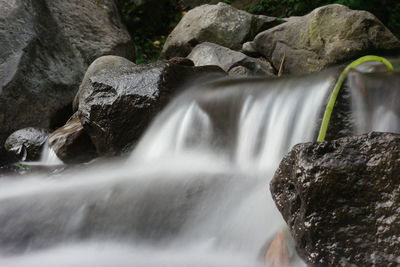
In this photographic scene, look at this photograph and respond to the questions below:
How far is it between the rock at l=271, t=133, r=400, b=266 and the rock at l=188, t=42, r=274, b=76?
3.74 meters

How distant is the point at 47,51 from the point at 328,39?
3780 millimetres

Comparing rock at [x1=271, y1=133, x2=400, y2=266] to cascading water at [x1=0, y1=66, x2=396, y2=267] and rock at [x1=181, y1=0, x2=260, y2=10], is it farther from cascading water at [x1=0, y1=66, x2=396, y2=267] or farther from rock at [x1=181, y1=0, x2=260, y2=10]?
rock at [x1=181, y1=0, x2=260, y2=10]

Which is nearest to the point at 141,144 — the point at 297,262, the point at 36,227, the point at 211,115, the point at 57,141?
the point at 211,115

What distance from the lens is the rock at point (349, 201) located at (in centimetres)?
183

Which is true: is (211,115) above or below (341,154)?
below

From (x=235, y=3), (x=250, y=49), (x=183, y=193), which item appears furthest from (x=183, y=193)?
(x=235, y=3)

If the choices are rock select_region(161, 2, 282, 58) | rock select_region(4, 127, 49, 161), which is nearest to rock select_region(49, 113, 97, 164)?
rock select_region(4, 127, 49, 161)

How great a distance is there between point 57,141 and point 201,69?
171 cm

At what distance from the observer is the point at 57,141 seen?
4719 mm

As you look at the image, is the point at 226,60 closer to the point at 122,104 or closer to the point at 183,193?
the point at 122,104

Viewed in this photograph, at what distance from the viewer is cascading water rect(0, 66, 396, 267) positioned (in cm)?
260

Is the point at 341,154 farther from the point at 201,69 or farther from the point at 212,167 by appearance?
the point at 201,69

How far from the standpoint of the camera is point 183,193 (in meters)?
3.11

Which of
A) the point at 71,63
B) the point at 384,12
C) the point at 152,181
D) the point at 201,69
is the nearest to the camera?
Answer: the point at 152,181
